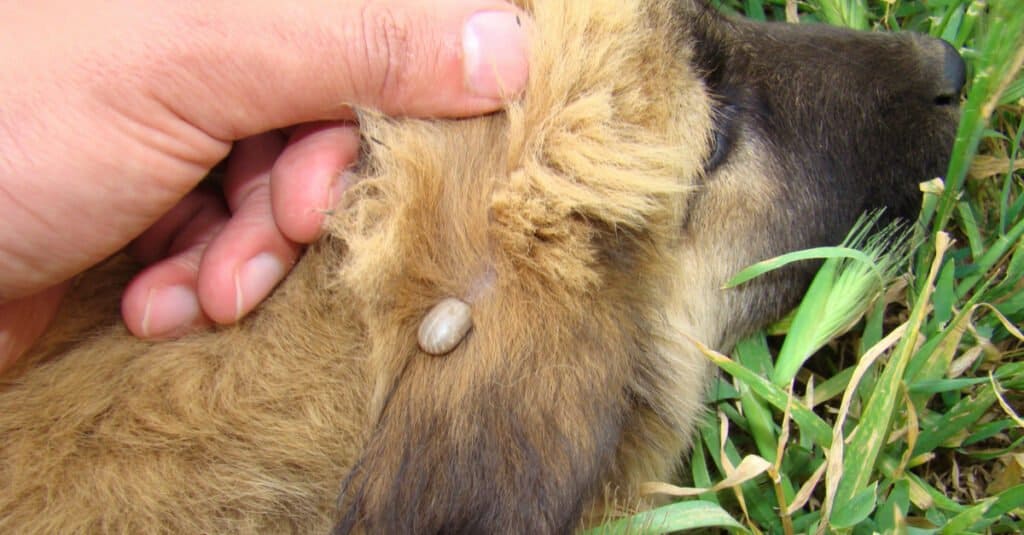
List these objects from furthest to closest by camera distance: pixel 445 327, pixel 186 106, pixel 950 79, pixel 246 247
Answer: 1. pixel 950 79
2. pixel 246 247
3. pixel 186 106
4. pixel 445 327

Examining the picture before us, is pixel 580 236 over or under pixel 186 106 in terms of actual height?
under

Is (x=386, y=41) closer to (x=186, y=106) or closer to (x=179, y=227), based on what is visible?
(x=186, y=106)

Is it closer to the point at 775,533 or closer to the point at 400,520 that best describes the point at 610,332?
the point at 400,520

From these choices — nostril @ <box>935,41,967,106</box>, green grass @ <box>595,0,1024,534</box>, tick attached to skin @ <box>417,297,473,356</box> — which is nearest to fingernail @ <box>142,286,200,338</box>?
tick attached to skin @ <box>417,297,473,356</box>

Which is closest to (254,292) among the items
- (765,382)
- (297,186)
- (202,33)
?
(297,186)

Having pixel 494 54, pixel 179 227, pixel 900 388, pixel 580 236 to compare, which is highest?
pixel 494 54

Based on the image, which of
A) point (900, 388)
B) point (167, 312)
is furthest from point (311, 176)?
point (900, 388)

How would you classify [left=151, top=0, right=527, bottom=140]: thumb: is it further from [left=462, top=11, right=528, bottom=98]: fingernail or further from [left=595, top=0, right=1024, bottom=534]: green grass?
[left=595, top=0, right=1024, bottom=534]: green grass
